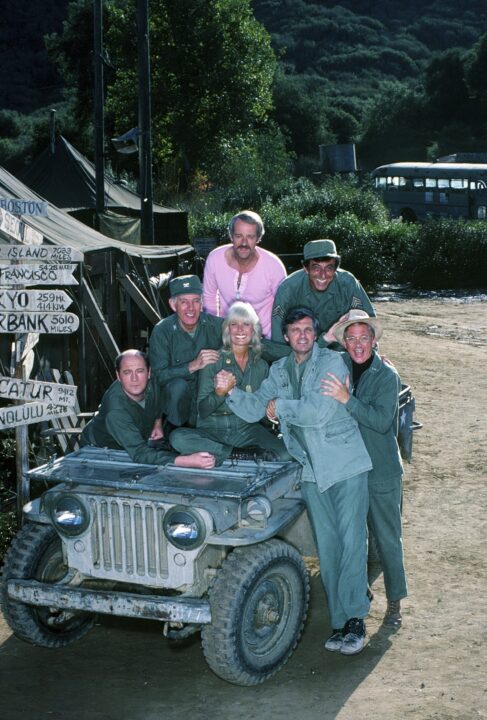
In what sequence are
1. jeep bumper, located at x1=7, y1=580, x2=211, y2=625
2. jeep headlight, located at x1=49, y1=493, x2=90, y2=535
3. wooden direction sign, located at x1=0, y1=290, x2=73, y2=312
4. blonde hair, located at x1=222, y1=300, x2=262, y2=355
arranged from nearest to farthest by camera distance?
jeep bumper, located at x1=7, y1=580, x2=211, y2=625, jeep headlight, located at x1=49, y1=493, x2=90, y2=535, blonde hair, located at x1=222, y1=300, x2=262, y2=355, wooden direction sign, located at x1=0, y1=290, x2=73, y2=312

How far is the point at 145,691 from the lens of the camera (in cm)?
562

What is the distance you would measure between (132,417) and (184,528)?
105 cm

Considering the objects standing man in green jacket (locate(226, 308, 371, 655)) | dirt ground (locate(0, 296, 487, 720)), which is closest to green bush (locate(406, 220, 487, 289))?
dirt ground (locate(0, 296, 487, 720))

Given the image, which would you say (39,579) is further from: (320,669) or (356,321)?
(356,321)

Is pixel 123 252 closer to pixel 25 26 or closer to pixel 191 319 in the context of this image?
pixel 191 319

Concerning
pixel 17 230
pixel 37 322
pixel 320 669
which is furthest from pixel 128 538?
pixel 17 230

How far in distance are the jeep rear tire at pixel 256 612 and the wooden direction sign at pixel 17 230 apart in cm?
284

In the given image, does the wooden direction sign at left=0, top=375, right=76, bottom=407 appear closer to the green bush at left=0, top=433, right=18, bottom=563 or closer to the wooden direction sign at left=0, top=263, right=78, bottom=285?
the wooden direction sign at left=0, top=263, right=78, bottom=285

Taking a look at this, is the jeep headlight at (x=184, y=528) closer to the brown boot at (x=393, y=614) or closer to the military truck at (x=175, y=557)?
the military truck at (x=175, y=557)

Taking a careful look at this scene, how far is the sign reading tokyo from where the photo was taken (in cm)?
725

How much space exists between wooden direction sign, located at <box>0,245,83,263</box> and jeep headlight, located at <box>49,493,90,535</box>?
6.56 feet

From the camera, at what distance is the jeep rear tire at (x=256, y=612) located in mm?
5469

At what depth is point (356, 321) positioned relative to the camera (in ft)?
20.0

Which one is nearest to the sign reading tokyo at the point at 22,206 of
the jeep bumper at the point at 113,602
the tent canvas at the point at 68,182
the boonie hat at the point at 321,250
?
the boonie hat at the point at 321,250
